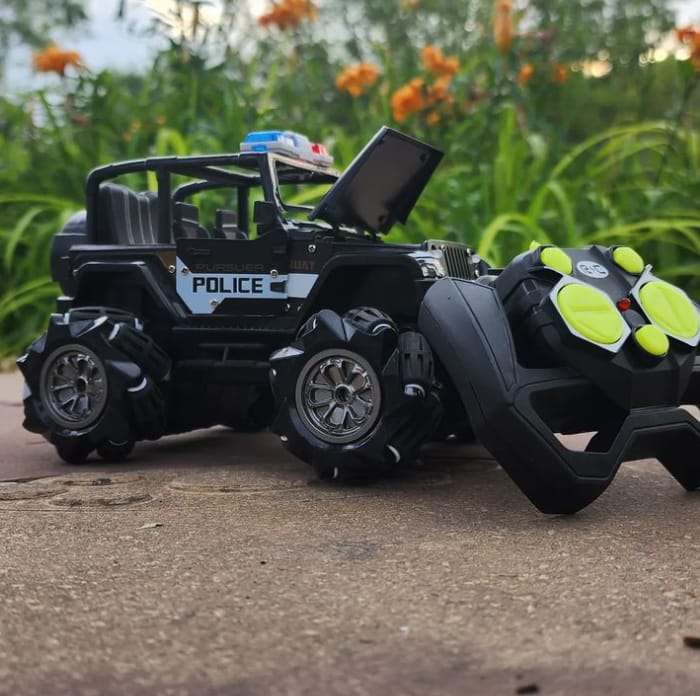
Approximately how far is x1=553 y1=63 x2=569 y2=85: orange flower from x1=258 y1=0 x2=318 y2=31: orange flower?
87.0 inches

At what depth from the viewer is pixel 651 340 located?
3.60 metres

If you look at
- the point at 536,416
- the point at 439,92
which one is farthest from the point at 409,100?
the point at 536,416

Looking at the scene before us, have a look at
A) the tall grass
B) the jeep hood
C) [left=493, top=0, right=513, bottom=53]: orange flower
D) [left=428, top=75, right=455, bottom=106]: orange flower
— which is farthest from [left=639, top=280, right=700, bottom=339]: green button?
the tall grass

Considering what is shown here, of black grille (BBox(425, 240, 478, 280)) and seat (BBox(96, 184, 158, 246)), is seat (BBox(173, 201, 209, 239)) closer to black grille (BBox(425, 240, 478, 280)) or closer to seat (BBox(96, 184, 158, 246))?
seat (BBox(96, 184, 158, 246))

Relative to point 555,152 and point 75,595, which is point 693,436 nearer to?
point 75,595

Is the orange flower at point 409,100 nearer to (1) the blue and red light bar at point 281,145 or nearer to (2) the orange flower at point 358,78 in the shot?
(2) the orange flower at point 358,78

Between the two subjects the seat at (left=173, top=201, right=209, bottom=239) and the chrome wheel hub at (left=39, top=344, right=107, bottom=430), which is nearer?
the chrome wheel hub at (left=39, top=344, right=107, bottom=430)

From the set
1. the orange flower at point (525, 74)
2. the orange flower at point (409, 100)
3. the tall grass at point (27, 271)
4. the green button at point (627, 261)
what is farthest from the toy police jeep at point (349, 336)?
the tall grass at point (27, 271)

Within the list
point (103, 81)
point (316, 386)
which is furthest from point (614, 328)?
point (103, 81)

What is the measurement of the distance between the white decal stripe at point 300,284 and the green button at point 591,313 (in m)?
1.32

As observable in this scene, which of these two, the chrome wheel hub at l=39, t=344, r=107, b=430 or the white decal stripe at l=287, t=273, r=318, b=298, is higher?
the white decal stripe at l=287, t=273, r=318, b=298

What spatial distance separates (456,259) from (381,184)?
1.57 feet

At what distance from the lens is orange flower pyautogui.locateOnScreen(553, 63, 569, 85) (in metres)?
8.91

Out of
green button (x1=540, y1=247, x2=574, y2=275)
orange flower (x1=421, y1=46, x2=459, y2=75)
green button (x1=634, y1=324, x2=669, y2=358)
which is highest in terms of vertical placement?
→ orange flower (x1=421, y1=46, x2=459, y2=75)
